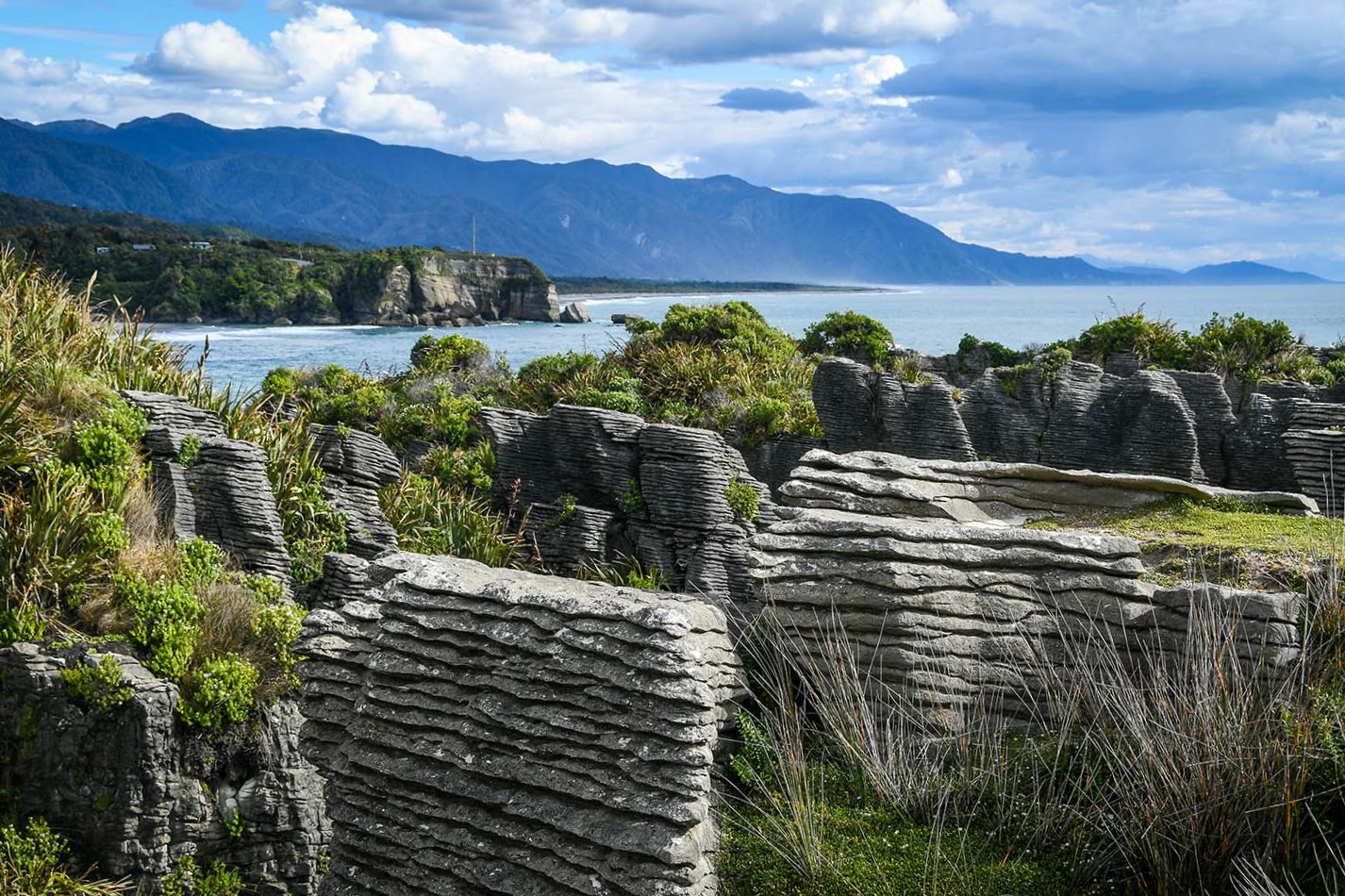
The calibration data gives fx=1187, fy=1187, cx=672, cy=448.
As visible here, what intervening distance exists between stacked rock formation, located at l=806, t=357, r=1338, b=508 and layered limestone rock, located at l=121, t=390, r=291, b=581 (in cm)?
989

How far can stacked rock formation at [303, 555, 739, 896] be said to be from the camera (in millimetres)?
5516

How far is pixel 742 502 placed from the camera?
15.6 metres

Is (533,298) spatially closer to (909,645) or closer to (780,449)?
(780,449)

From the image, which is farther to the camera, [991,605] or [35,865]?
[35,865]

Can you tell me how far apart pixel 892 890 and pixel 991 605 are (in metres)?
1.83

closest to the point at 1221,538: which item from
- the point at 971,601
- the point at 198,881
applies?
the point at 971,601

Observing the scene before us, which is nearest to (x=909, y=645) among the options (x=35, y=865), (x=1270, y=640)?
(x=1270, y=640)

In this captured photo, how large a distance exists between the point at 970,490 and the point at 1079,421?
8448 millimetres

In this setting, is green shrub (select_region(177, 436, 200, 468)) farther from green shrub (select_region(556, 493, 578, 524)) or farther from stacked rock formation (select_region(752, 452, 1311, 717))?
stacked rock formation (select_region(752, 452, 1311, 717))

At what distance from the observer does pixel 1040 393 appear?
58.9 feet

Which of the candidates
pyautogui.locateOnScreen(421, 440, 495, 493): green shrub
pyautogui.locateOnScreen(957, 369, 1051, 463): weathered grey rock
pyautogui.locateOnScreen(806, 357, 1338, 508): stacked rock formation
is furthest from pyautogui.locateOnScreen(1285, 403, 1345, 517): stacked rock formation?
pyautogui.locateOnScreen(421, 440, 495, 493): green shrub

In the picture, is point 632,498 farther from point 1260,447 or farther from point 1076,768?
point 1076,768

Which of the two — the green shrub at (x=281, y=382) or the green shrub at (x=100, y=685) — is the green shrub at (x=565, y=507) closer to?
the green shrub at (x=281, y=382)

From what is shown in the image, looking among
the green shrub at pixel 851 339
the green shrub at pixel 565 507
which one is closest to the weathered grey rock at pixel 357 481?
the green shrub at pixel 565 507
